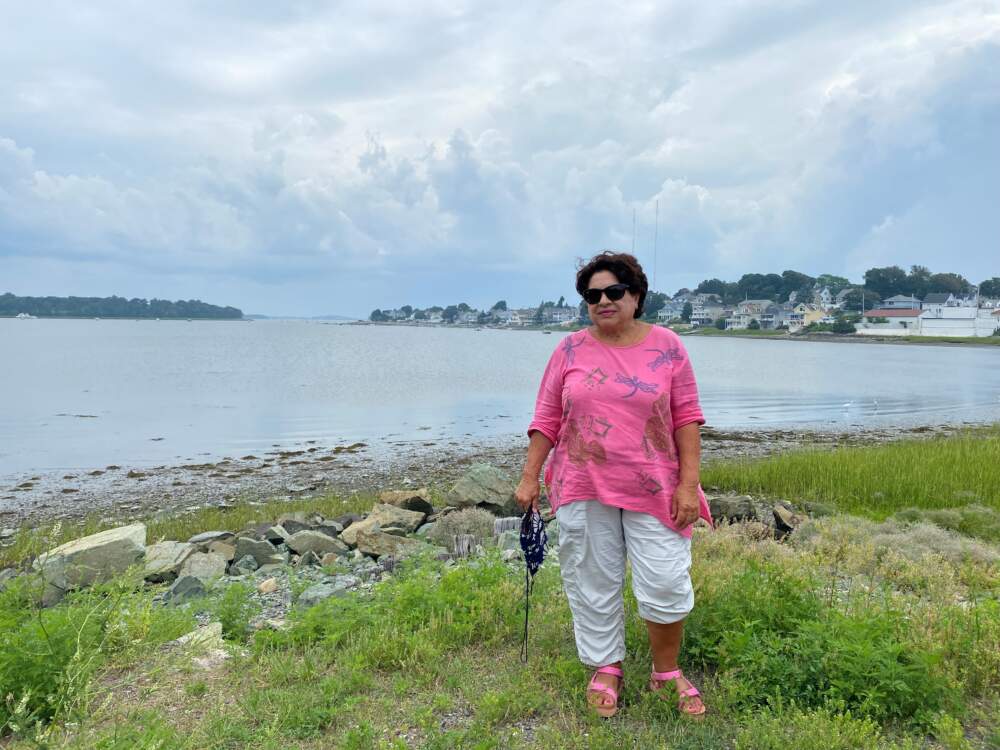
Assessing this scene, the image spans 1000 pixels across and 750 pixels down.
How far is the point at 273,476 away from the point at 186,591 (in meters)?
10.2

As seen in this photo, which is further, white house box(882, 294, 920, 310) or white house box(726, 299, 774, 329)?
white house box(726, 299, 774, 329)

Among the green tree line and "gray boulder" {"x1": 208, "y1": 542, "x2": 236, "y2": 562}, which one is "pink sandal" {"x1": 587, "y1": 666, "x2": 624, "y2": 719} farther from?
the green tree line

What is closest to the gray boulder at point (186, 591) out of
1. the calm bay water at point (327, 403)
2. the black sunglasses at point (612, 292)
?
the black sunglasses at point (612, 292)

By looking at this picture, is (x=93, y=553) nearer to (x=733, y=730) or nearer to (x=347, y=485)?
(x=733, y=730)

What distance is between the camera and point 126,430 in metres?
22.6

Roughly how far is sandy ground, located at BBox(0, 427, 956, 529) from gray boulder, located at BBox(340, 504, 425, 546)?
14.3 ft

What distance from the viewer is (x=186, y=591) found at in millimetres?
6016

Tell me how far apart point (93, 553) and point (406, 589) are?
3700 mm

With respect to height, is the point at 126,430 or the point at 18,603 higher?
the point at 18,603

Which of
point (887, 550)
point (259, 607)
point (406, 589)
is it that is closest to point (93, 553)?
Result: point (259, 607)

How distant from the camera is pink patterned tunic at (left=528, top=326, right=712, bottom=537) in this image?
3525 millimetres

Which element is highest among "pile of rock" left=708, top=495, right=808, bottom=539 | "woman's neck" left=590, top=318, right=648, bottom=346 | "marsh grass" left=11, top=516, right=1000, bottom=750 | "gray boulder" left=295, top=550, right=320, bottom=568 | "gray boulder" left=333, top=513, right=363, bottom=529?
"woman's neck" left=590, top=318, right=648, bottom=346

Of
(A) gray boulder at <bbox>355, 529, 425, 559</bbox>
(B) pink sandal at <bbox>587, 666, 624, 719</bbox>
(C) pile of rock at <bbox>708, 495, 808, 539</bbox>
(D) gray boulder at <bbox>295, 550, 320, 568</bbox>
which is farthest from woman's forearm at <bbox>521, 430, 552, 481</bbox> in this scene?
(C) pile of rock at <bbox>708, 495, 808, 539</bbox>

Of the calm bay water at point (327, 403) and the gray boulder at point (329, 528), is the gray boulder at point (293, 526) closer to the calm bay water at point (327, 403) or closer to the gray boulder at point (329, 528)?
the gray boulder at point (329, 528)
